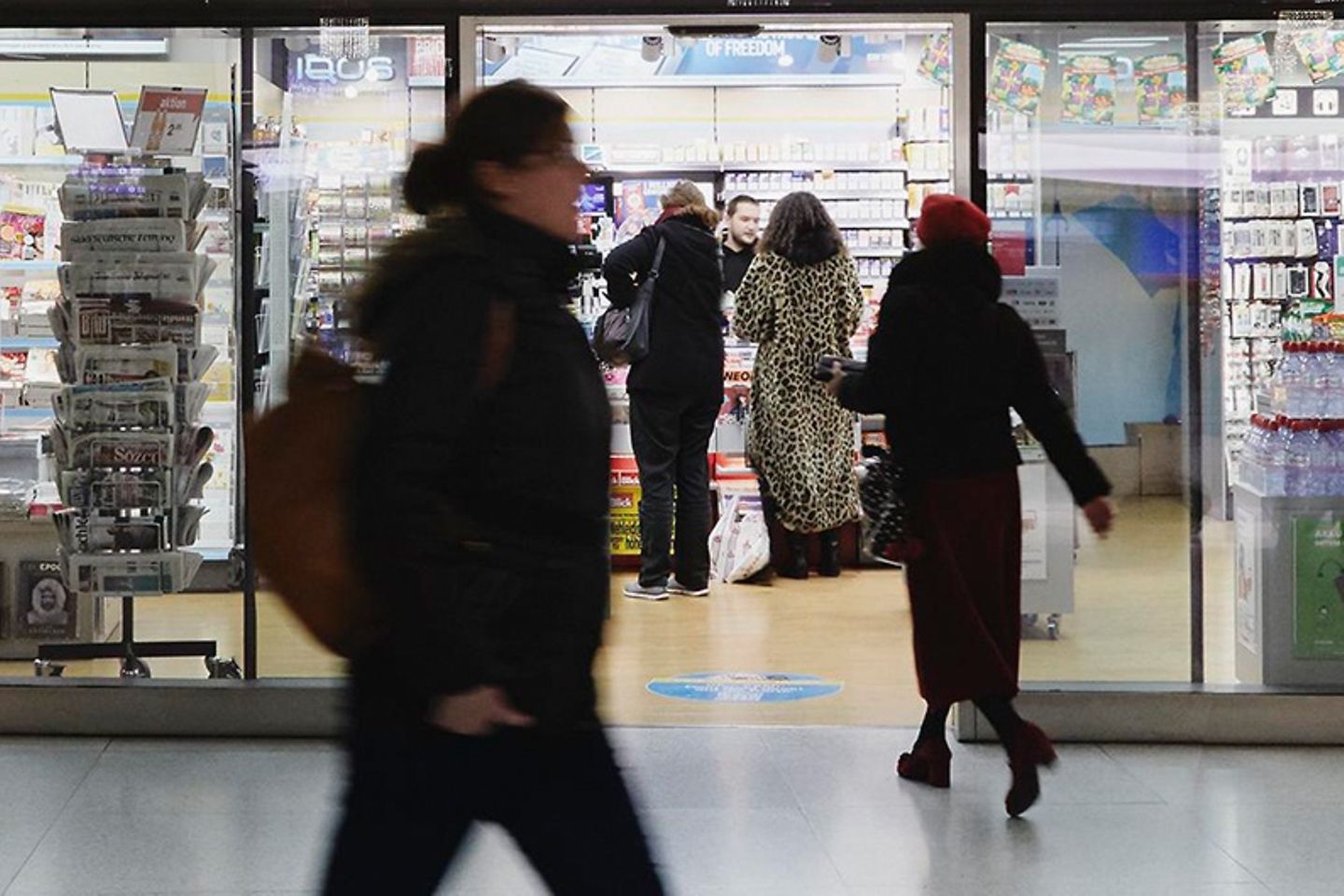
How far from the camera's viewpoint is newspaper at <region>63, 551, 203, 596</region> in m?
6.47

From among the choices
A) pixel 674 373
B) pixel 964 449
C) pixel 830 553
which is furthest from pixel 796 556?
pixel 964 449

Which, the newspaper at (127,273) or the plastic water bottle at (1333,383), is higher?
the newspaper at (127,273)

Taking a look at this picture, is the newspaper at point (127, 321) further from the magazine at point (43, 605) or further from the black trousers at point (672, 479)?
the black trousers at point (672, 479)

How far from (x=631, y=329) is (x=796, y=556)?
1450 mm

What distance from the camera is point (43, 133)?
746 cm

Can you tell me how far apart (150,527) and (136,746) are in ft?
2.42

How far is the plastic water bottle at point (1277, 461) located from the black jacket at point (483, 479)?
3.93m

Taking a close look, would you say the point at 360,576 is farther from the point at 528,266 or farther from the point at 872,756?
the point at 872,756

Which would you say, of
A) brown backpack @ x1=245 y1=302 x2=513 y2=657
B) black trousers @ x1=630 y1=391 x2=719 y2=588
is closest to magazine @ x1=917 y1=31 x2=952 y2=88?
black trousers @ x1=630 y1=391 x2=719 y2=588

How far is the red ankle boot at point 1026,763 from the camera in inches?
205

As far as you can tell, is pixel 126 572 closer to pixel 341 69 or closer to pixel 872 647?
pixel 341 69

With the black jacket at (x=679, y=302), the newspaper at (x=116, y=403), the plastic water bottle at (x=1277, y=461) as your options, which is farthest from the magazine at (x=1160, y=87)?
the newspaper at (x=116, y=403)

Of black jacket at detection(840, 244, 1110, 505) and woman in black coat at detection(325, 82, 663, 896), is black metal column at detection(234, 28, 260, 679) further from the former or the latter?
woman in black coat at detection(325, 82, 663, 896)

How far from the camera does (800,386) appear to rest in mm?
9367
